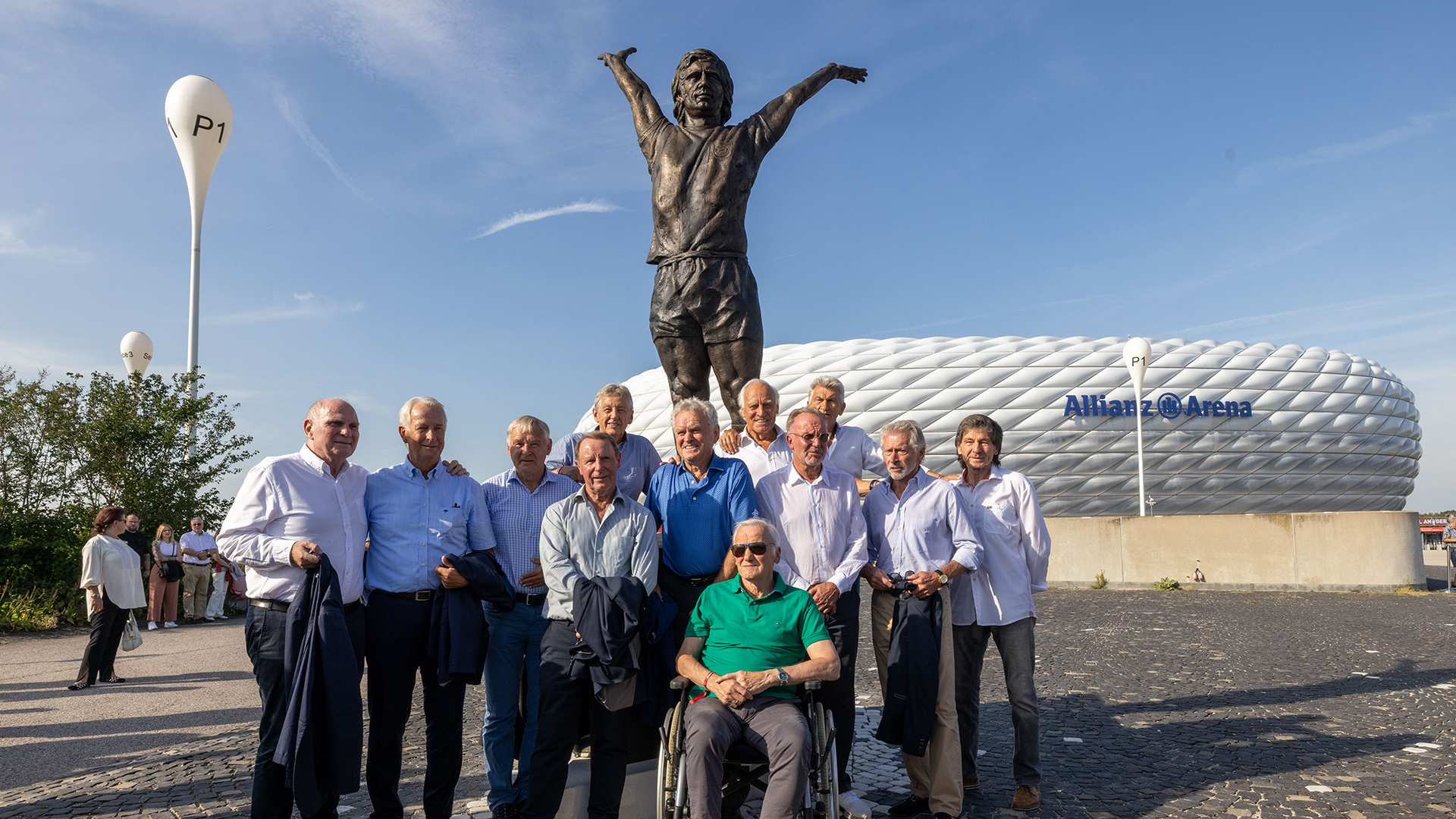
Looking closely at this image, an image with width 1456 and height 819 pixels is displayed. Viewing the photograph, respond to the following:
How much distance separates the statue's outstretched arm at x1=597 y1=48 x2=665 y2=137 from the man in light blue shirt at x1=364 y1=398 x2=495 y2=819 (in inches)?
118

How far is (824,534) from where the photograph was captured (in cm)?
359

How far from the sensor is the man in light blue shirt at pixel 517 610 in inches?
140

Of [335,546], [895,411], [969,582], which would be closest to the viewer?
[335,546]

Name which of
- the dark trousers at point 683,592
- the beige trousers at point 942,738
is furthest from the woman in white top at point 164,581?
the beige trousers at point 942,738

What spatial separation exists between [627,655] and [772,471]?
3.53 feet

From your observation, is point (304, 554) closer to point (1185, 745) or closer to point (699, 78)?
point (699, 78)

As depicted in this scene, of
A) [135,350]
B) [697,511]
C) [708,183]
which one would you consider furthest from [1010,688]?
[135,350]

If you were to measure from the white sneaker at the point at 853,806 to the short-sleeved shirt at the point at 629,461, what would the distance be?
154 cm

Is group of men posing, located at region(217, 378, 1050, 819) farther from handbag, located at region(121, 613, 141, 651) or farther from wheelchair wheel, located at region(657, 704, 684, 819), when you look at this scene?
handbag, located at region(121, 613, 141, 651)

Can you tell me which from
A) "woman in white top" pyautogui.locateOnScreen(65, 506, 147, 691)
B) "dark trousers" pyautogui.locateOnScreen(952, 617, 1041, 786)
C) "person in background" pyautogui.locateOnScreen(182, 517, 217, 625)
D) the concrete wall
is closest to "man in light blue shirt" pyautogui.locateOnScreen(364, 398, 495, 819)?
"dark trousers" pyautogui.locateOnScreen(952, 617, 1041, 786)

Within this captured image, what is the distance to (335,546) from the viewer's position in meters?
3.31

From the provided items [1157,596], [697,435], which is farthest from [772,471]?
[1157,596]

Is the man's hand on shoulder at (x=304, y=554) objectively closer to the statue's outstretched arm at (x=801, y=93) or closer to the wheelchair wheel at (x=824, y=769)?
the wheelchair wheel at (x=824, y=769)

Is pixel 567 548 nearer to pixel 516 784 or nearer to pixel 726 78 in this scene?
pixel 516 784
